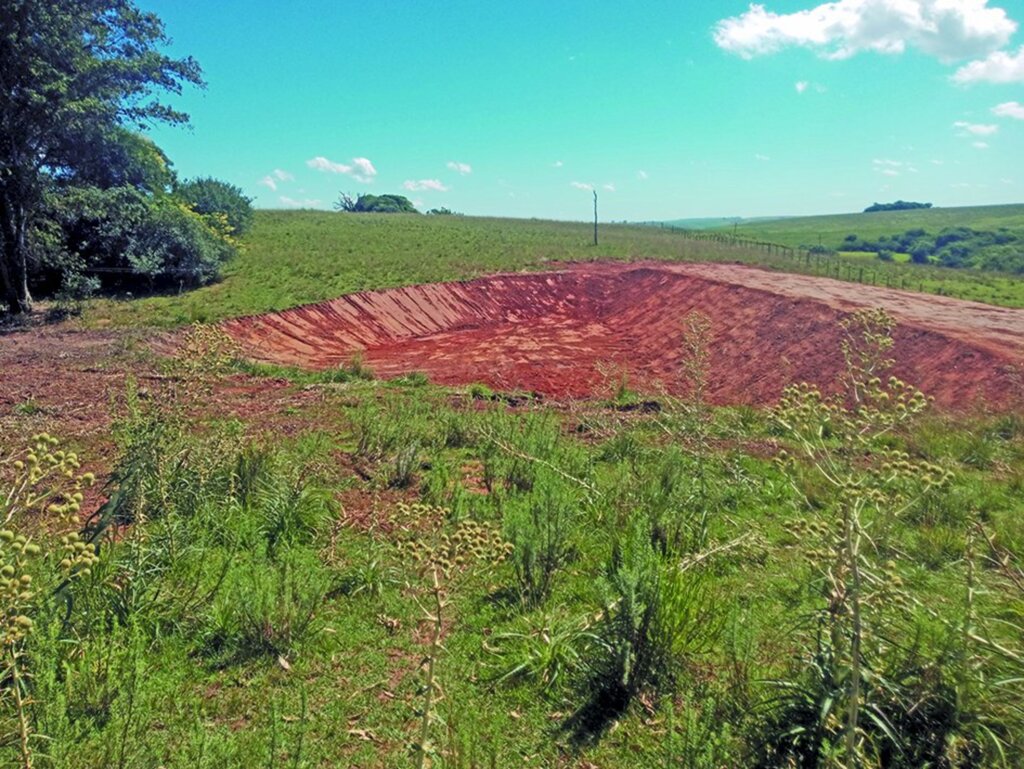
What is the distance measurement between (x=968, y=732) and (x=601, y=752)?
177 centimetres

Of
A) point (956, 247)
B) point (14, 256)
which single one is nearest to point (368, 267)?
point (14, 256)

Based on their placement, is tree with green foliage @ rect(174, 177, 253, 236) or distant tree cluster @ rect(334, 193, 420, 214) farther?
distant tree cluster @ rect(334, 193, 420, 214)

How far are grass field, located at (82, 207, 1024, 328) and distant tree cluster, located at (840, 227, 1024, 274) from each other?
84.7 feet

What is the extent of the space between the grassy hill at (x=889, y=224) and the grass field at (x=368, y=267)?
5011 cm

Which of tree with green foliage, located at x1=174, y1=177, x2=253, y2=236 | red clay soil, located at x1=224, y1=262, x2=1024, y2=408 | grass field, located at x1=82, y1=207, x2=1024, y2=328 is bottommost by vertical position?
red clay soil, located at x1=224, y1=262, x2=1024, y2=408

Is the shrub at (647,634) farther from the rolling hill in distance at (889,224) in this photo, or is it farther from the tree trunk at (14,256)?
the rolling hill in distance at (889,224)

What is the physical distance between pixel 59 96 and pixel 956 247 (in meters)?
79.7

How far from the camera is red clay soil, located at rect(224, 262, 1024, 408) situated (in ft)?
49.1

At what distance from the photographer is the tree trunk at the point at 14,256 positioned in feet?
53.5

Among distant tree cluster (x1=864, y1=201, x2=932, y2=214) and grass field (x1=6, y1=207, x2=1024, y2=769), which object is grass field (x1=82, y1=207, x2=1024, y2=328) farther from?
distant tree cluster (x1=864, y1=201, x2=932, y2=214)

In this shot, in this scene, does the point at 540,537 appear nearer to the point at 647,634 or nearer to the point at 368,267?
the point at 647,634

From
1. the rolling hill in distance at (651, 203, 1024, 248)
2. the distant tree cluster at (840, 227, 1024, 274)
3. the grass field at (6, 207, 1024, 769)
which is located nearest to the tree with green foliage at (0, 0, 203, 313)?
the grass field at (6, 207, 1024, 769)

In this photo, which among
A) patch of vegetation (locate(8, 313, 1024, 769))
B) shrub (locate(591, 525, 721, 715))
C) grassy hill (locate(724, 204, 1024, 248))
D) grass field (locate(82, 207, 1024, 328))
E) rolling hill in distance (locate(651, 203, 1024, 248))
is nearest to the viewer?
patch of vegetation (locate(8, 313, 1024, 769))

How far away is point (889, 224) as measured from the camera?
4296 inches
